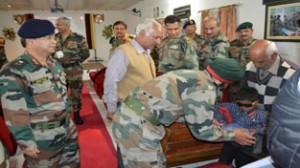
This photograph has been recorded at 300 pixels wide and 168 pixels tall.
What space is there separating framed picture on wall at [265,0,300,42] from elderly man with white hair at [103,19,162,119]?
241 centimetres

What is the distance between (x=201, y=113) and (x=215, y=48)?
2411 mm

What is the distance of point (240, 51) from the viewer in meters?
3.46

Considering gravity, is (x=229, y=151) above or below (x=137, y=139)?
below

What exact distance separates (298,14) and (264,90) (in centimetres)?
203

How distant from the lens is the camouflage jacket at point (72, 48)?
11.9 ft

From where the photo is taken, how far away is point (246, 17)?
4.34 metres

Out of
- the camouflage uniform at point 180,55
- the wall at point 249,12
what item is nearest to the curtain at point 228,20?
the wall at point 249,12

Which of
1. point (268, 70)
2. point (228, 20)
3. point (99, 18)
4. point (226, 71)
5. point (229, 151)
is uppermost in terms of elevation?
point (99, 18)

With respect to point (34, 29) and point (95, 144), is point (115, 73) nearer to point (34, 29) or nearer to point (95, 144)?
point (34, 29)

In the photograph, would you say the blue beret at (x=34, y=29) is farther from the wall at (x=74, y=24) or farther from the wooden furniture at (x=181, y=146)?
the wall at (x=74, y=24)

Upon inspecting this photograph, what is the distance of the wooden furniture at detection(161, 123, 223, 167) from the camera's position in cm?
173

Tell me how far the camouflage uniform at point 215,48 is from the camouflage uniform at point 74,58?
6.06 feet

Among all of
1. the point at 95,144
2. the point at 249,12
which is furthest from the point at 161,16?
the point at 95,144

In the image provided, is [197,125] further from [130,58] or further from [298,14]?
[298,14]
